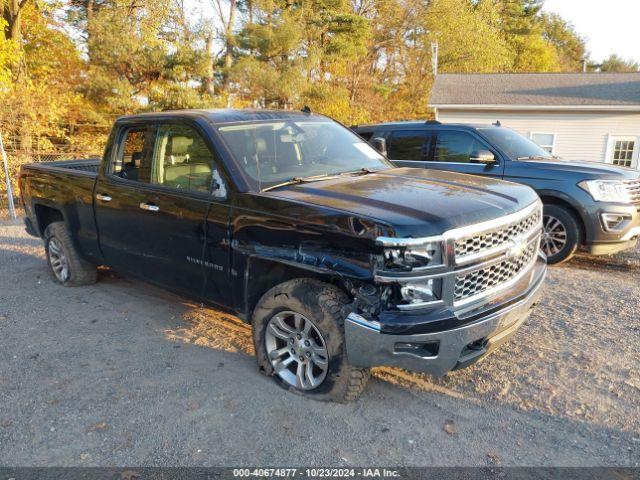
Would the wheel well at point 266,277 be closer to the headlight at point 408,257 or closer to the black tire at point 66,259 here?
the headlight at point 408,257

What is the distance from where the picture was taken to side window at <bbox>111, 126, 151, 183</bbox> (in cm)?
450

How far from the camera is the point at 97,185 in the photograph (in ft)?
16.3

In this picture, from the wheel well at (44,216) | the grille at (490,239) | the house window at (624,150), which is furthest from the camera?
the house window at (624,150)

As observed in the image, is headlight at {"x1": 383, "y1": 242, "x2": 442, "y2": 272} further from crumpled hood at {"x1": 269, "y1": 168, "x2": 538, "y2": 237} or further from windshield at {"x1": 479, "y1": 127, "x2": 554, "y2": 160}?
windshield at {"x1": 479, "y1": 127, "x2": 554, "y2": 160}

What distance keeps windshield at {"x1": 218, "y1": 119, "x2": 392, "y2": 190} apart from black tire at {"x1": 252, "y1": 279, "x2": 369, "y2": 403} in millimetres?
832

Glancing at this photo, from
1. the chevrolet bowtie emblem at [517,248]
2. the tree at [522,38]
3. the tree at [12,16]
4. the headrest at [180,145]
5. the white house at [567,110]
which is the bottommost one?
the chevrolet bowtie emblem at [517,248]

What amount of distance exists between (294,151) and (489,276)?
189 centimetres

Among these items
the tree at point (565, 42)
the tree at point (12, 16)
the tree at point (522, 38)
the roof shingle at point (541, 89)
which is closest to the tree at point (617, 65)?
the tree at point (565, 42)

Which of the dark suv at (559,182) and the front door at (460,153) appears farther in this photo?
the front door at (460,153)

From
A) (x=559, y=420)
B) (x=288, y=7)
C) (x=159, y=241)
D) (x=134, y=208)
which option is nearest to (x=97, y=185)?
(x=134, y=208)

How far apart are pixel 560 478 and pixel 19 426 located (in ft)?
10.7

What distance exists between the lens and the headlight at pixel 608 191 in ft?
20.8

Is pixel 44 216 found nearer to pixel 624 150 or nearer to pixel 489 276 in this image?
pixel 489 276

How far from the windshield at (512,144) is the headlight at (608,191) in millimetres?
1054
